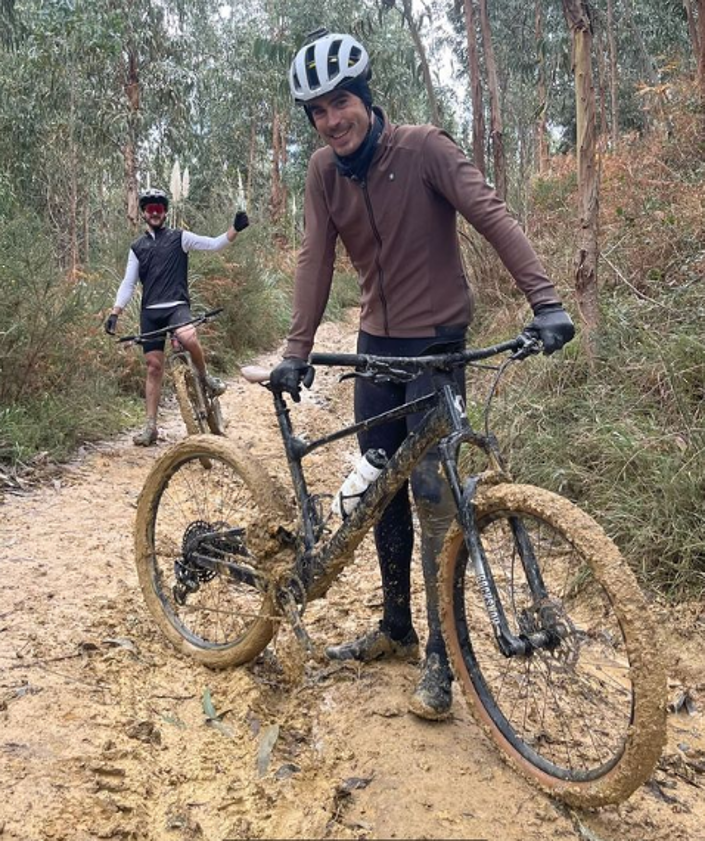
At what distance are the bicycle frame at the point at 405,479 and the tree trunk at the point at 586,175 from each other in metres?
2.96

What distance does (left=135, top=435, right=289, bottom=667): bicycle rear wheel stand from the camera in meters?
2.80

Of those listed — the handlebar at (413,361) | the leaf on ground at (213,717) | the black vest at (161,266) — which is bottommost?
the leaf on ground at (213,717)

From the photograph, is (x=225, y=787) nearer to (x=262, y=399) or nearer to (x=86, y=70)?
(x=262, y=399)

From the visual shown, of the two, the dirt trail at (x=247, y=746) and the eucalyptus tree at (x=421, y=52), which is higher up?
the eucalyptus tree at (x=421, y=52)

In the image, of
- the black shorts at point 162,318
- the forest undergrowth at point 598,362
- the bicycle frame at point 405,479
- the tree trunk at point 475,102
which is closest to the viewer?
the bicycle frame at point 405,479

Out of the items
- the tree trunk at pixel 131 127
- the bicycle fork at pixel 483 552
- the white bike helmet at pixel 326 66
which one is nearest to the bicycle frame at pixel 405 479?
the bicycle fork at pixel 483 552

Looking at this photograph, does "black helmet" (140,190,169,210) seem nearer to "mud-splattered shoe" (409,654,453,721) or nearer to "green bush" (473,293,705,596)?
"green bush" (473,293,705,596)

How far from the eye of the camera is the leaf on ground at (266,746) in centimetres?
229

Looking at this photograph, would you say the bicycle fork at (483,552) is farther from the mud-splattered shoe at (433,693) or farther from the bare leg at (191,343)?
the bare leg at (191,343)

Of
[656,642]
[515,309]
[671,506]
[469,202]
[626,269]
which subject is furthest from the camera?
[515,309]

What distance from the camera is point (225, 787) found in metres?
2.21

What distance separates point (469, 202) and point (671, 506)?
196 cm

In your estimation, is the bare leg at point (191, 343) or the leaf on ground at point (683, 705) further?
the bare leg at point (191, 343)

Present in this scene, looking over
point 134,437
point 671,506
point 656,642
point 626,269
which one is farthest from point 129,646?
point 626,269
